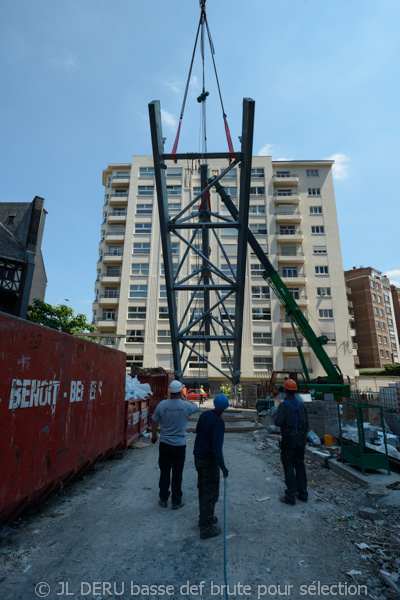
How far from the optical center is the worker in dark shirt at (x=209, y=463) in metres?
3.61

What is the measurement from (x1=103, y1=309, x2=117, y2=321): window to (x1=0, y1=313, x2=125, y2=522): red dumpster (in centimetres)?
3425

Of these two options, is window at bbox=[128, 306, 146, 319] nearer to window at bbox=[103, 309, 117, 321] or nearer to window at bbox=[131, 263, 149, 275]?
window at bbox=[103, 309, 117, 321]

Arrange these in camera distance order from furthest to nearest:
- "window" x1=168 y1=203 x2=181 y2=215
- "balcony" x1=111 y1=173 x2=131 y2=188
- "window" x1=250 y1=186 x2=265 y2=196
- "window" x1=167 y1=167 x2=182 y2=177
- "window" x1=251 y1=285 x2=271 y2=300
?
"balcony" x1=111 y1=173 x2=131 y2=188
"window" x1=167 y1=167 x2=182 y2=177
"window" x1=250 y1=186 x2=265 y2=196
"window" x1=168 y1=203 x2=181 y2=215
"window" x1=251 y1=285 x2=271 y2=300

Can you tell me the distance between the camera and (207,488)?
3736 mm

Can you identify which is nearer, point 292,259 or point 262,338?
point 262,338

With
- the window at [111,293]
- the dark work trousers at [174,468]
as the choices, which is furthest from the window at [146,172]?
the dark work trousers at [174,468]

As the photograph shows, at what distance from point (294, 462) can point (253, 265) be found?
35.3m

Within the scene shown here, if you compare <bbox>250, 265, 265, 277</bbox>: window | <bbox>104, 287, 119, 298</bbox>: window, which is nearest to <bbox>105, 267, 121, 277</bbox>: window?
<bbox>104, 287, 119, 298</bbox>: window

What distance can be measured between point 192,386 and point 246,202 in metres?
28.7

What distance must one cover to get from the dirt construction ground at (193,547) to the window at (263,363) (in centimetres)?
3065

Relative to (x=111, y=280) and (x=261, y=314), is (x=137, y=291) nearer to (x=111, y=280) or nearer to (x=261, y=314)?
(x=111, y=280)

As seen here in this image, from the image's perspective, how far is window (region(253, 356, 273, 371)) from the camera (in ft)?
116

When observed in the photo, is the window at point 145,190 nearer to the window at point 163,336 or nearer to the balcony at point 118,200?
the balcony at point 118,200

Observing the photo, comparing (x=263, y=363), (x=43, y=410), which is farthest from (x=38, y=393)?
(x=263, y=363)
